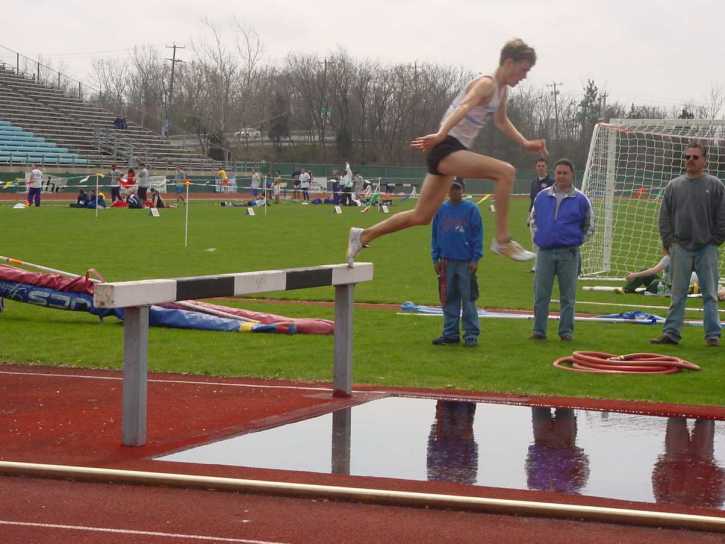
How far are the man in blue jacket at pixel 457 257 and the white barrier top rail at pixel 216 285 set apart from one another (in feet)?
9.65

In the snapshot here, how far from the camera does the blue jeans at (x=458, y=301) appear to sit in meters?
12.4

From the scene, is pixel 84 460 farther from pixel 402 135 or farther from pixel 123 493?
pixel 402 135

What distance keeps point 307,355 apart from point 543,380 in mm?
2605

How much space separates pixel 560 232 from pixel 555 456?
5984 mm

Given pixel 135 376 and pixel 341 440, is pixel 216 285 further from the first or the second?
pixel 341 440

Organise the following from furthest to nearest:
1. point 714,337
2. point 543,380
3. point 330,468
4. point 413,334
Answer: point 413,334 < point 714,337 < point 543,380 < point 330,468

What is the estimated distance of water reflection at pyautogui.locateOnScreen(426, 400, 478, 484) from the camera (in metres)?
6.58

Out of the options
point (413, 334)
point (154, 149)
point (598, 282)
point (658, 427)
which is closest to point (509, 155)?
point (154, 149)

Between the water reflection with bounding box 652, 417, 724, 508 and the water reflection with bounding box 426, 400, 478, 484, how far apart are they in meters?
1.09

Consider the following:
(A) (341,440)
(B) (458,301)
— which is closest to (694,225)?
(B) (458,301)

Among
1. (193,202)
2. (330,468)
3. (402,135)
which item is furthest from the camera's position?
(402,135)

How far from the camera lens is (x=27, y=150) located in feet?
186

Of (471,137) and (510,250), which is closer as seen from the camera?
(471,137)

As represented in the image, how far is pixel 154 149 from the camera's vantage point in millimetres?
67375
